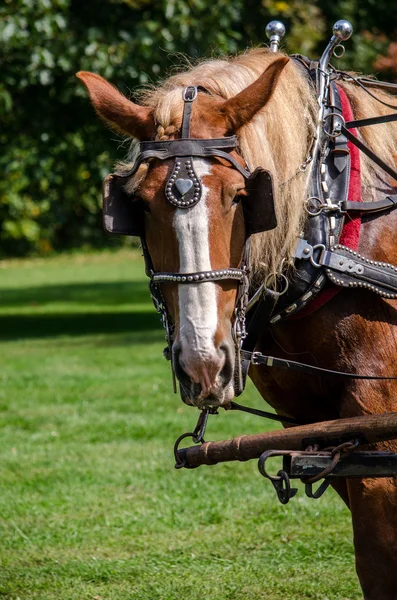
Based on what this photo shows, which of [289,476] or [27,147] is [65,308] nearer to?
[27,147]

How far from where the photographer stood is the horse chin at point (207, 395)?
2492mm

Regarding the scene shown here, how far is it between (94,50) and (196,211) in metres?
8.84

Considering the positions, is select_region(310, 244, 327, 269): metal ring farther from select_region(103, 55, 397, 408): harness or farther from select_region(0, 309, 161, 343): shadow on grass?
select_region(0, 309, 161, 343): shadow on grass

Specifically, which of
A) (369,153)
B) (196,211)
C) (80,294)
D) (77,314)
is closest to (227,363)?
(196,211)

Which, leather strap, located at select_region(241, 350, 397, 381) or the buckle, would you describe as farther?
leather strap, located at select_region(241, 350, 397, 381)

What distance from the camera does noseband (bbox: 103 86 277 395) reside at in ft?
8.21

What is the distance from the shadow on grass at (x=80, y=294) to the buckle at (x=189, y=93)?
14.2 metres

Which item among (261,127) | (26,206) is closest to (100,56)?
(261,127)

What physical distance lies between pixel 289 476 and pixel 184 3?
9.38 metres

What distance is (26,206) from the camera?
2842 centimetres

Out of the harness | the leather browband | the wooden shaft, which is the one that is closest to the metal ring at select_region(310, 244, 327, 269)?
the harness

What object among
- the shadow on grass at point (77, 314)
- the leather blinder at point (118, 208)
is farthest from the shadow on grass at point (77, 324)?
the leather blinder at point (118, 208)

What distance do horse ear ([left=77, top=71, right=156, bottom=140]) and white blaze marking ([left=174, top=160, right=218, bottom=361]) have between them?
33 cm

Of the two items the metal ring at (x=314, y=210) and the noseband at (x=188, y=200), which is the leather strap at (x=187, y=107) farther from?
the metal ring at (x=314, y=210)
